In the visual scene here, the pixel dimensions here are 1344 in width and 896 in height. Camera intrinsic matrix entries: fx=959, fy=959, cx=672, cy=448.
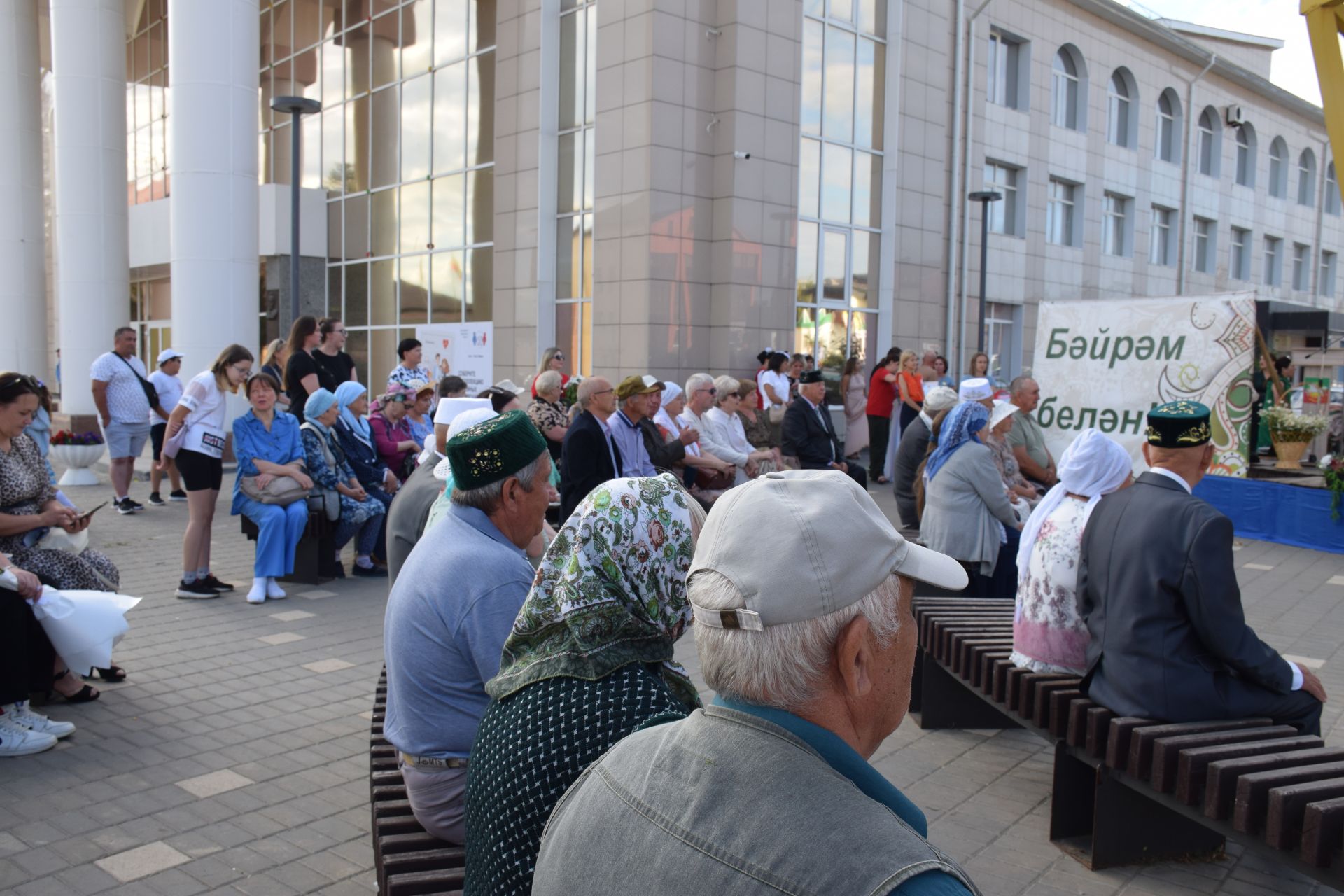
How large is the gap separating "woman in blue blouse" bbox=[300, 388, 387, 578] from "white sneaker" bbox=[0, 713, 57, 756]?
3653 mm

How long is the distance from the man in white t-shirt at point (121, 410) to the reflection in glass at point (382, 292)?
8762 mm

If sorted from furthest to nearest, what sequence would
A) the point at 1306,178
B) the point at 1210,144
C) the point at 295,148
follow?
the point at 1306,178, the point at 1210,144, the point at 295,148

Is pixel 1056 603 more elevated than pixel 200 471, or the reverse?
pixel 200 471

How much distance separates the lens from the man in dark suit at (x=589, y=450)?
7.23 m

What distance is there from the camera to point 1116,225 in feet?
85.4

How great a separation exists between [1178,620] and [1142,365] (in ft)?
31.6

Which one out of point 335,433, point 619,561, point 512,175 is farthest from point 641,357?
point 619,561

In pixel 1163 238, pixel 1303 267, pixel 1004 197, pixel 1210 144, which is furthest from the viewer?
pixel 1303 267

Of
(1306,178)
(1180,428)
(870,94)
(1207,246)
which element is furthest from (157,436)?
(1306,178)

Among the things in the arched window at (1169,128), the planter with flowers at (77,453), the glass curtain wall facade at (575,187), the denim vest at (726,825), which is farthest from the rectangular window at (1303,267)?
the denim vest at (726,825)

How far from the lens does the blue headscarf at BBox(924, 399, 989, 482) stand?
6.09m

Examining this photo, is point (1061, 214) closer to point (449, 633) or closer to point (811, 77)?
point (811, 77)

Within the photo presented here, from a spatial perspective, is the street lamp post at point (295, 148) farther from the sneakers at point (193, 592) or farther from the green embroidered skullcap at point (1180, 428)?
the green embroidered skullcap at point (1180, 428)

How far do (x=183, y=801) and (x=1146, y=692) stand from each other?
3986 millimetres
